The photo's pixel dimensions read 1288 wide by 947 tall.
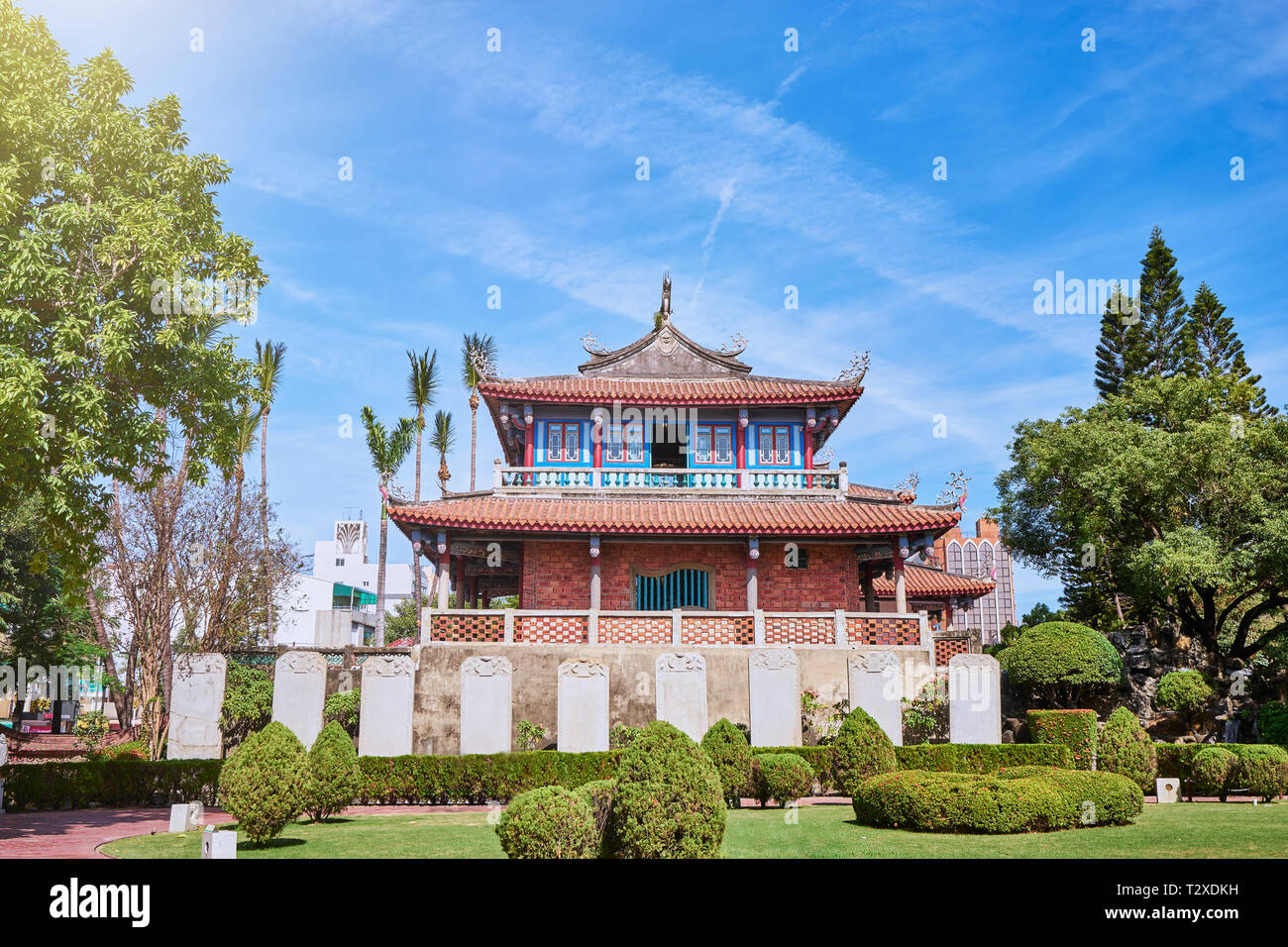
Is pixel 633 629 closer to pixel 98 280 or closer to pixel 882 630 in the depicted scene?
pixel 882 630

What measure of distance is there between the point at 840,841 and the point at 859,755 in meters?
4.34

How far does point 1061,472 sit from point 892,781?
22425 millimetres

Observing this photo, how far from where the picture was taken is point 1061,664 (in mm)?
26719

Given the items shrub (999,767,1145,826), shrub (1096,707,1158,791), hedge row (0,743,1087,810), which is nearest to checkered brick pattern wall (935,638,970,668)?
hedge row (0,743,1087,810)

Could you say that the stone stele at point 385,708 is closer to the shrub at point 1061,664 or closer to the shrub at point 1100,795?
the shrub at point 1100,795

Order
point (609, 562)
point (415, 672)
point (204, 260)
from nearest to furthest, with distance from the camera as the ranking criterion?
1. point (204, 260)
2. point (415, 672)
3. point (609, 562)

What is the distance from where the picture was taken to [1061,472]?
32.9 metres

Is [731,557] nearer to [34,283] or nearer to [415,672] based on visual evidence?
[415,672]

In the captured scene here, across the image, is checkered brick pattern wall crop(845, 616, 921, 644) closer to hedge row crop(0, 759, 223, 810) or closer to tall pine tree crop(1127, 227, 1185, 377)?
hedge row crop(0, 759, 223, 810)

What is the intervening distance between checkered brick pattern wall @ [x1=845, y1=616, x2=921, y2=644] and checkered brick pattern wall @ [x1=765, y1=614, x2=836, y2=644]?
1.78 ft

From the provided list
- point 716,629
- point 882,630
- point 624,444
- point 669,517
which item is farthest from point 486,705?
point 624,444

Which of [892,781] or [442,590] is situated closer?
→ [892,781]

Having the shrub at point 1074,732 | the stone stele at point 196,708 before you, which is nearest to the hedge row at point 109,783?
the stone stele at point 196,708
